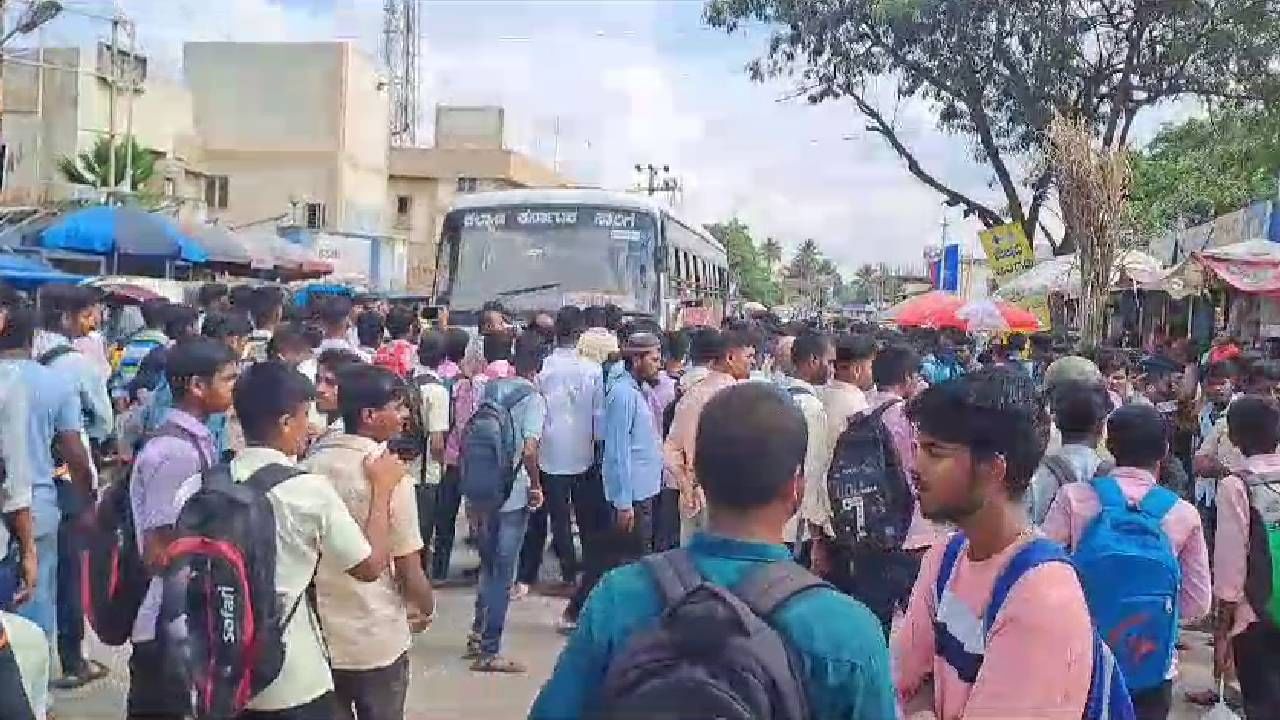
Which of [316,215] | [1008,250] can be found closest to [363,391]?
[1008,250]

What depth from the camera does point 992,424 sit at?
2883mm

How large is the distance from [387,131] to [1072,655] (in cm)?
4815

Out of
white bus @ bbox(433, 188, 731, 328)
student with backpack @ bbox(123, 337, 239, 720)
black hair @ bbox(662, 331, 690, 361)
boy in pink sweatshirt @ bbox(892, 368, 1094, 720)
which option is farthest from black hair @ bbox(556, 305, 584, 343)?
white bus @ bbox(433, 188, 731, 328)

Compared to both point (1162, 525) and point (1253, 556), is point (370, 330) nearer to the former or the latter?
point (1253, 556)

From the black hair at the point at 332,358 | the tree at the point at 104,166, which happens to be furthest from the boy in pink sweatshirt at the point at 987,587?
the tree at the point at 104,166

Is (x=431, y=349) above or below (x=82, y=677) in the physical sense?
above

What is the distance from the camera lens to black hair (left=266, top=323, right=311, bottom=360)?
7324 millimetres

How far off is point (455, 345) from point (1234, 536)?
5.31 metres

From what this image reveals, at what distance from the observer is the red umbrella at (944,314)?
19.6 meters

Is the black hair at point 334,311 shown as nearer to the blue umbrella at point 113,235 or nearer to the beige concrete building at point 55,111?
the blue umbrella at point 113,235

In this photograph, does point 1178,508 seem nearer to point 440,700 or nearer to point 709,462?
point 709,462

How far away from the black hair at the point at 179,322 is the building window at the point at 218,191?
122ft

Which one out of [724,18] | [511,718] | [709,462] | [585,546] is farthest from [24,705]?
[724,18]

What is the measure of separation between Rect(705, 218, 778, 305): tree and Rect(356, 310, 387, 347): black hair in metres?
84.5
